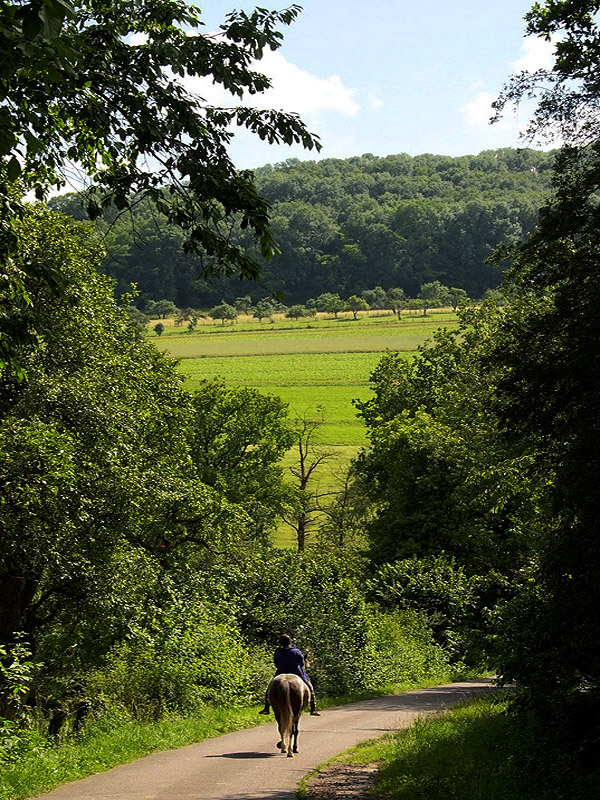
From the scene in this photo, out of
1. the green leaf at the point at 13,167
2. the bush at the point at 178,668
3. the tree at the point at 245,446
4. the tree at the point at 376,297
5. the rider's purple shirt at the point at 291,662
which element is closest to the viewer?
the green leaf at the point at 13,167

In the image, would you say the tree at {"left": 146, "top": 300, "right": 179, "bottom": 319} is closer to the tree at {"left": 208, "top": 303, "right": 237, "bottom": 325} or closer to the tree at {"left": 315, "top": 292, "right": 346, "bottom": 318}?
the tree at {"left": 208, "top": 303, "right": 237, "bottom": 325}

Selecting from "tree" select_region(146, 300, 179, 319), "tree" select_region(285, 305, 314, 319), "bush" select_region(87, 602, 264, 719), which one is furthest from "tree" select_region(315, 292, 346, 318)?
"bush" select_region(87, 602, 264, 719)

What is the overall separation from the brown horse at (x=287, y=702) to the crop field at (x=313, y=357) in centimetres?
5688

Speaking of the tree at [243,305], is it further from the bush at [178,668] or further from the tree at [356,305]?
the bush at [178,668]

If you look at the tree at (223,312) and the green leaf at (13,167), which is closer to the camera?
the green leaf at (13,167)

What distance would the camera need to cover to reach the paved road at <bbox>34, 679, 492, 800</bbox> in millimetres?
11641

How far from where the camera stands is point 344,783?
487 inches

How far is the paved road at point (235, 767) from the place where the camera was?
11641mm

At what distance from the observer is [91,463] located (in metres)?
21.9

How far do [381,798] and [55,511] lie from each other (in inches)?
444

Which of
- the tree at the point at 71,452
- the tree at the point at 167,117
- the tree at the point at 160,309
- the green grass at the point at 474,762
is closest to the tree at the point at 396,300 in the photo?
the tree at the point at 160,309

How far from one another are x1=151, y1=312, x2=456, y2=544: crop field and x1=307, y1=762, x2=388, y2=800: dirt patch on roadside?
58.4 metres

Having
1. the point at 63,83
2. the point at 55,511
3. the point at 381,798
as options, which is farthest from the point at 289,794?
the point at 55,511

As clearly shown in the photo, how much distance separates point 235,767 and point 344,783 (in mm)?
1974
